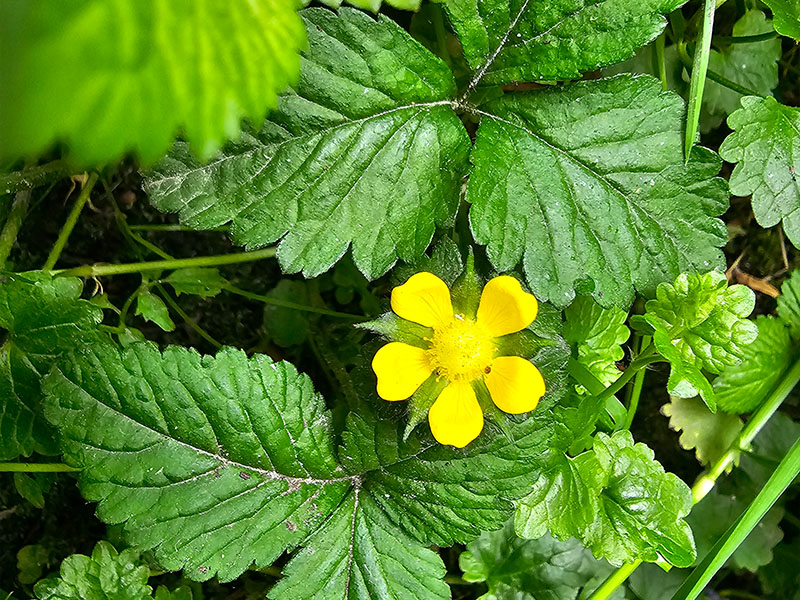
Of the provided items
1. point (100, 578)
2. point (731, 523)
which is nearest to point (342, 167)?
point (100, 578)

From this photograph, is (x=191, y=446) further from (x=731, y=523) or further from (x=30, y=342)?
(x=731, y=523)

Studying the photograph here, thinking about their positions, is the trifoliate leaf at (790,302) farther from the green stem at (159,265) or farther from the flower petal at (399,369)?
the green stem at (159,265)

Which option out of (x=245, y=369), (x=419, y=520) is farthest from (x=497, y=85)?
(x=419, y=520)

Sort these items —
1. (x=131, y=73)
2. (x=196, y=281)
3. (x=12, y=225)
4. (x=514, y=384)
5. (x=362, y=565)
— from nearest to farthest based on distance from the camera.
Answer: (x=131, y=73) → (x=514, y=384) → (x=362, y=565) → (x=12, y=225) → (x=196, y=281)

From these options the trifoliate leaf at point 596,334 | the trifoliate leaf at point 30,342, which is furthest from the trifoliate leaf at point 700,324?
the trifoliate leaf at point 30,342

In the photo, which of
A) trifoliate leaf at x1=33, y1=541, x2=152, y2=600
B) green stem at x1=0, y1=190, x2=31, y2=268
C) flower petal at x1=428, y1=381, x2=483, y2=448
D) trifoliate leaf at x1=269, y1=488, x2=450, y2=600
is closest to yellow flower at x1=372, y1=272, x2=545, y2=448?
flower petal at x1=428, y1=381, x2=483, y2=448

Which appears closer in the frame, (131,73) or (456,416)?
(131,73)
